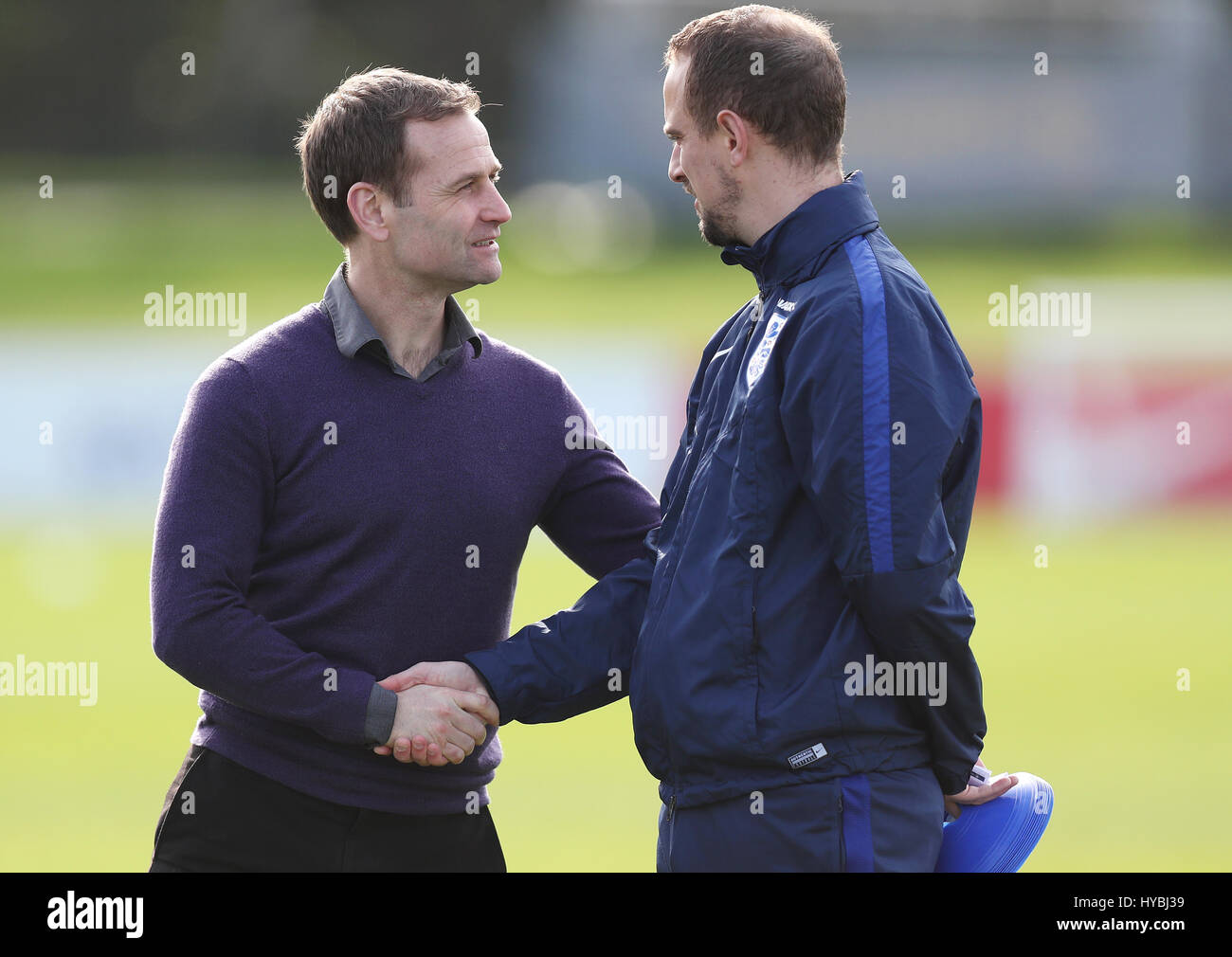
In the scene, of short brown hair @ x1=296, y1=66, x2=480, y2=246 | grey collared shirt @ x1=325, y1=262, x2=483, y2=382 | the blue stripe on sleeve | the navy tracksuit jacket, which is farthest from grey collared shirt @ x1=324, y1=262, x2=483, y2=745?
the blue stripe on sleeve

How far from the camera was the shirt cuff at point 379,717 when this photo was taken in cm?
290

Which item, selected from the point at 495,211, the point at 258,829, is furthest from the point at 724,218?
the point at 258,829

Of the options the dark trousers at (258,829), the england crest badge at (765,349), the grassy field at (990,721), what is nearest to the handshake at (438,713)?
the dark trousers at (258,829)

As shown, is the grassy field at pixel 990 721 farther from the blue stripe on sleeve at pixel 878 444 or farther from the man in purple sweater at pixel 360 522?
the blue stripe on sleeve at pixel 878 444

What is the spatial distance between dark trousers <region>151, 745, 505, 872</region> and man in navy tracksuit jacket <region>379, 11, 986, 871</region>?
64 cm

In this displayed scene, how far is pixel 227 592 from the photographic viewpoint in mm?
2873

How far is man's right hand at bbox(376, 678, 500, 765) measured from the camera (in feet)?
9.57

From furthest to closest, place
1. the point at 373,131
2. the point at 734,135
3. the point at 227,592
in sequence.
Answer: the point at 373,131 → the point at 227,592 → the point at 734,135

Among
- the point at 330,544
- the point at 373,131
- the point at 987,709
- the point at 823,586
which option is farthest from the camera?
the point at 987,709

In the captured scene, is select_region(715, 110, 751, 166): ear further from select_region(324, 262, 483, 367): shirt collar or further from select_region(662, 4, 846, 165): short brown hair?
select_region(324, 262, 483, 367): shirt collar

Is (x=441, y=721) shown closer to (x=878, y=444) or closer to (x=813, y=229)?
(x=878, y=444)

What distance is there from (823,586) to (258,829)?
4.00 ft

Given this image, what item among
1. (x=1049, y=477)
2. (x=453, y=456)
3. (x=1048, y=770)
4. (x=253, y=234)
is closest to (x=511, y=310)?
(x=253, y=234)

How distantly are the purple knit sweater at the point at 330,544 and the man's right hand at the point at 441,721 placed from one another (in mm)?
74
